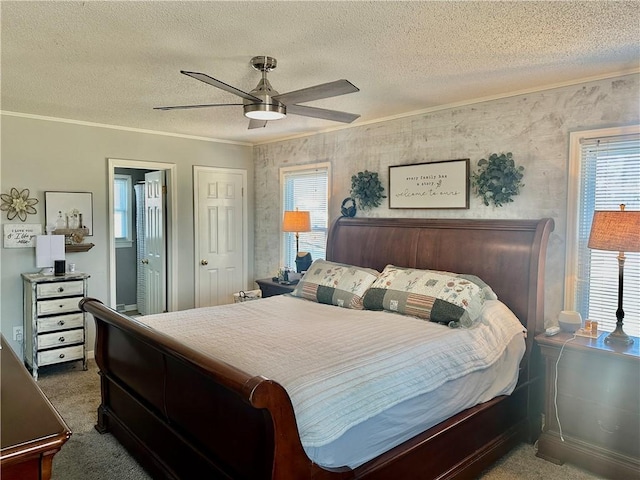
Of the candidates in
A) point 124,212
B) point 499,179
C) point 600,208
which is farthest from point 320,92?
point 124,212

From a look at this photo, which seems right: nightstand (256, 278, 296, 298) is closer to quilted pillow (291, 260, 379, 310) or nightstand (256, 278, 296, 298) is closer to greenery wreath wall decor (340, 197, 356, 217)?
quilted pillow (291, 260, 379, 310)

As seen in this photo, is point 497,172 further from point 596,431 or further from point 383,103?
point 596,431

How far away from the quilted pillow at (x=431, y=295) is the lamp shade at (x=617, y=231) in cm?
78

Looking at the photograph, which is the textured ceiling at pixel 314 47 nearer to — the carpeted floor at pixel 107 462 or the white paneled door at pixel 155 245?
the white paneled door at pixel 155 245

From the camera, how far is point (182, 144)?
200 inches

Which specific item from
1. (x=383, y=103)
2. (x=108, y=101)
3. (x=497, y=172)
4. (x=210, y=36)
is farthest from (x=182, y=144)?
(x=497, y=172)

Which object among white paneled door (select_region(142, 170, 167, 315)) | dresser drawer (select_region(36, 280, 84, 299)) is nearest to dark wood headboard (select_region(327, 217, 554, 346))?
white paneled door (select_region(142, 170, 167, 315))

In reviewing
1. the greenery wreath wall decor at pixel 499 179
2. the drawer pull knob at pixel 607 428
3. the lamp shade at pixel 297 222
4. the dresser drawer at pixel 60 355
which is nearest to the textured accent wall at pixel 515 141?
the greenery wreath wall decor at pixel 499 179

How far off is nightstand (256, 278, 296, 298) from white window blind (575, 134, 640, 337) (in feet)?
8.25

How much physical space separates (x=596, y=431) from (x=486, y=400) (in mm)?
669

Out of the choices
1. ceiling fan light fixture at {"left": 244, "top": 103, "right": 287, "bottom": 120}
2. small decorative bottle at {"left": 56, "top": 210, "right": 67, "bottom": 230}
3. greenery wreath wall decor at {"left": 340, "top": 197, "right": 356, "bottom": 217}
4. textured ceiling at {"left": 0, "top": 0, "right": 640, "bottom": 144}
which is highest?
textured ceiling at {"left": 0, "top": 0, "right": 640, "bottom": 144}

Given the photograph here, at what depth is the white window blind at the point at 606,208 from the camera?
2.79 metres

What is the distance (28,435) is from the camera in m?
1.00

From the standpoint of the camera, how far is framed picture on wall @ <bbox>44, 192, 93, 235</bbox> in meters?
4.18
